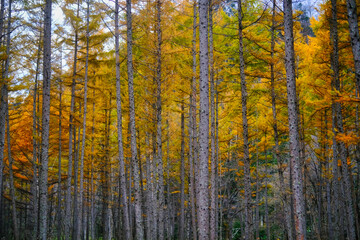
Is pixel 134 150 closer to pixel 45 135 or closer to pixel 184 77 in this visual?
pixel 45 135

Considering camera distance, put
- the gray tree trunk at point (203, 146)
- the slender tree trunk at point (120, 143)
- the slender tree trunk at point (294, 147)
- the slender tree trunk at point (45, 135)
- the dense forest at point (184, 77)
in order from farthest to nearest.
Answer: the slender tree trunk at point (120, 143), the dense forest at point (184, 77), the slender tree trunk at point (45, 135), the slender tree trunk at point (294, 147), the gray tree trunk at point (203, 146)

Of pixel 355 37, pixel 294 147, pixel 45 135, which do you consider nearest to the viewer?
pixel 355 37

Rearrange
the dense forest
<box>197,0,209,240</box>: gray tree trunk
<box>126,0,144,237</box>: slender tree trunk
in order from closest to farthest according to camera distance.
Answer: <box>197,0,209,240</box>: gray tree trunk < the dense forest < <box>126,0,144,237</box>: slender tree trunk

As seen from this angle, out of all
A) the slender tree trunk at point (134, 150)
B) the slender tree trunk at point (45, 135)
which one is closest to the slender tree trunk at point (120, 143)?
the slender tree trunk at point (134, 150)

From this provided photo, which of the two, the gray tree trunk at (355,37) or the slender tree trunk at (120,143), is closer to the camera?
the gray tree trunk at (355,37)

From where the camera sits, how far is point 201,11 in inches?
303

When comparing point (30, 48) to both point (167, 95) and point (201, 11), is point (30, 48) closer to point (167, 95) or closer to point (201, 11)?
point (167, 95)

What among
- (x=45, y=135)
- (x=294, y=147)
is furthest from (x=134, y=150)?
(x=294, y=147)

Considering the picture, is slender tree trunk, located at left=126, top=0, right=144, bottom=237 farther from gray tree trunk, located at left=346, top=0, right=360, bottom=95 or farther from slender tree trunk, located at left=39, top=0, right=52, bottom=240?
gray tree trunk, located at left=346, top=0, right=360, bottom=95

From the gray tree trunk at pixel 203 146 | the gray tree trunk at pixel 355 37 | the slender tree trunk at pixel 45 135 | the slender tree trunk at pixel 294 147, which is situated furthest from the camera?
the slender tree trunk at pixel 45 135

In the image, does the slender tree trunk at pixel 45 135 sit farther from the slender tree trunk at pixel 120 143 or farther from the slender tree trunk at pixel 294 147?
the slender tree trunk at pixel 294 147

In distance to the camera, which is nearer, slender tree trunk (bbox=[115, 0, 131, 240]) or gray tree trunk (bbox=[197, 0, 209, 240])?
gray tree trunk (bbox=[197, 0, 209, 240])

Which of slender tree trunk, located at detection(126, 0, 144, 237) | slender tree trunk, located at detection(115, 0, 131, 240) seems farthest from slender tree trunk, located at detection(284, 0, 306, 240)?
slender tree trunk, located at detection(115, 0, 131, 240)

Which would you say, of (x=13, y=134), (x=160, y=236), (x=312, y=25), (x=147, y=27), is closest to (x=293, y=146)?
(x=160, y=236)
